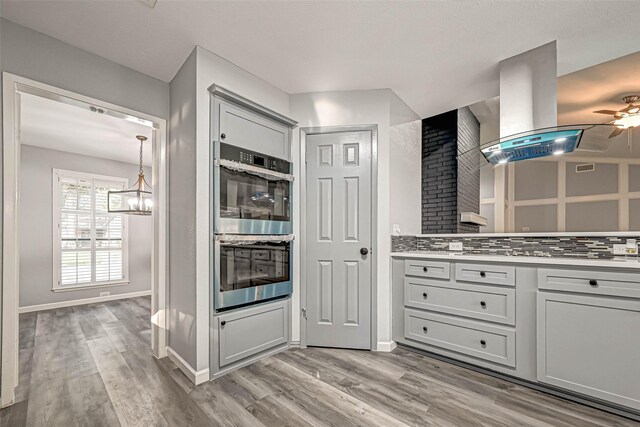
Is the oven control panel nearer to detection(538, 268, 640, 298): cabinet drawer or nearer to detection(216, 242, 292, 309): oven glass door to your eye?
detection(216, 242, 292, 309): oven glass door

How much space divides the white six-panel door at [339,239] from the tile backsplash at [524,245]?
0.44 m

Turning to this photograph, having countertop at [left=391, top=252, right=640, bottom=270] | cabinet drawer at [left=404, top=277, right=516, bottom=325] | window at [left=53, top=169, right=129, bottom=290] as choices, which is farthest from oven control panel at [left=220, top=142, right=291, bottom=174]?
window at [left=53, top=169, right=129, bottom=290]

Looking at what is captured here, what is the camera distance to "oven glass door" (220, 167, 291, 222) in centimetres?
242

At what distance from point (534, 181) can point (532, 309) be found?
186cm

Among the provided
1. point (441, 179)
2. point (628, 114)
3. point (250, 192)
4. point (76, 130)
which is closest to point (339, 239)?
point (250, 192)

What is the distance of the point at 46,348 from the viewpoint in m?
2.89

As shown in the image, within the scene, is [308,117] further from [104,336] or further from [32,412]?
[104,336]

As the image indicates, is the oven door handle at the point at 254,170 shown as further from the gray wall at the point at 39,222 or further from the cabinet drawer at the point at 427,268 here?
the gray wall at the point at 39,222

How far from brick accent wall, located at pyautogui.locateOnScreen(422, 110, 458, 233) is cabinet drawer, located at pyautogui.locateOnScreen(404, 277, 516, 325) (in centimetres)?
110

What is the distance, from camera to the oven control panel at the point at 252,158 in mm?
2406

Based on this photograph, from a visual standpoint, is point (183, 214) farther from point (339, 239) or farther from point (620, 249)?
point (620, 249)

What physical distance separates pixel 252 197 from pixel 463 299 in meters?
2.04

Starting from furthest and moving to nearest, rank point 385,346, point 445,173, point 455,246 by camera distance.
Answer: point 445,173 < point 455,246 < point 385,346

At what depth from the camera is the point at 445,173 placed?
3.61 meters
